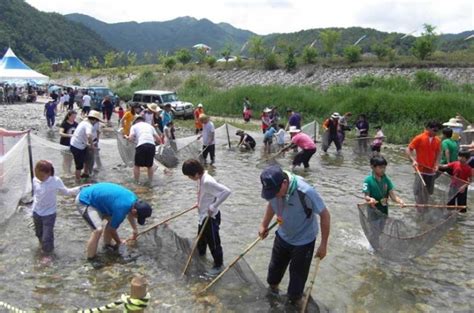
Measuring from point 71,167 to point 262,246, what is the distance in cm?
615

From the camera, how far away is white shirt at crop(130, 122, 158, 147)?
33.6 feet

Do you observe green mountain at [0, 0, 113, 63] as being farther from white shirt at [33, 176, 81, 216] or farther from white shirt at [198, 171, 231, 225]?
white shirt at [198, 171, 231, 225]

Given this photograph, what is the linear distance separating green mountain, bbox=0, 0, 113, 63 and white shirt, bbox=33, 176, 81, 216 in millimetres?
107630

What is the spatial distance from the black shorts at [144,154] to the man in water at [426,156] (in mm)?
5236

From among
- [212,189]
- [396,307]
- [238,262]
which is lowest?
[396,307]

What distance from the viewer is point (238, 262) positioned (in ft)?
17.7

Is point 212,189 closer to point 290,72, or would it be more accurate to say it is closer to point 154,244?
point 154,244

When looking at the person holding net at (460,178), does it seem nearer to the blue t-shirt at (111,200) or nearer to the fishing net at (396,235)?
the fishing net at (396,235)

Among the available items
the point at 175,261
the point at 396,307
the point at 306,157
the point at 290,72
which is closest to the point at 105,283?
the point at 175,261

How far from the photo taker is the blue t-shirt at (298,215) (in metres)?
4.44

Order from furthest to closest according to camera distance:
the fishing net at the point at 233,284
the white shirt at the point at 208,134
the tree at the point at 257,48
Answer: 1. the tree at the point at 257,48
2. the white shirt at the point at 208,134
3. the fishing net at the point at 233,284

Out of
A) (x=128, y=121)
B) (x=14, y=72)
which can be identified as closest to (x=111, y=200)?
(x=128, y=121)

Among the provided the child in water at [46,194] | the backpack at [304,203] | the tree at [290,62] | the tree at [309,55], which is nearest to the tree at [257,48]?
the tree at [290,62]

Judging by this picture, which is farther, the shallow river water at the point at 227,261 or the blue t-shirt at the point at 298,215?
the shallow river water at the point at 227,261
